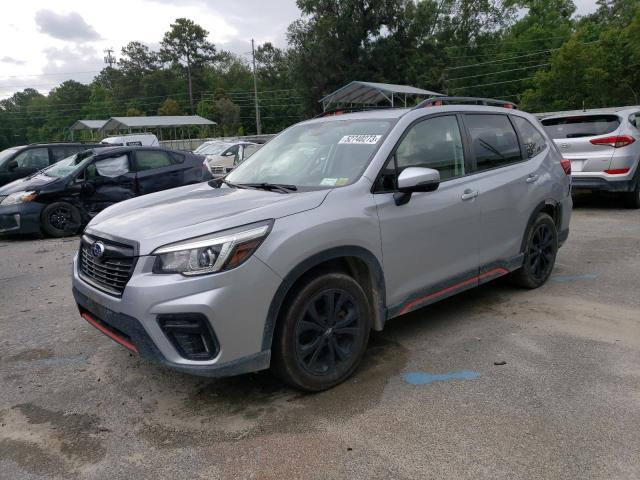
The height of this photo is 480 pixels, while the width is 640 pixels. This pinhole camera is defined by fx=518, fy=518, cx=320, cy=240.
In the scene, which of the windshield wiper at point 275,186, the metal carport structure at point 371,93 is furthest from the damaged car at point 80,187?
the metal carport structure at point 371,93

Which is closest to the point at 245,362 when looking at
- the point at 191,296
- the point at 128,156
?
the point at 191,296

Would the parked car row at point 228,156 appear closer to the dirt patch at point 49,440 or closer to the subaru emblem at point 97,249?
the subaru emblem at point 97,249

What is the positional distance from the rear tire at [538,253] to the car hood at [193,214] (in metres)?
2.51

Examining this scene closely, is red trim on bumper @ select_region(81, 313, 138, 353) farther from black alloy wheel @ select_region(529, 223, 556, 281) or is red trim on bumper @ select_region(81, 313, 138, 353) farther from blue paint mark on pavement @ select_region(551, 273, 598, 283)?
blue paint mark on pavement @ select_region(551, 273, 598, 283)

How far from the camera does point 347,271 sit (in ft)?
11.3

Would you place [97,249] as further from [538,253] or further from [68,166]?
[68,166]

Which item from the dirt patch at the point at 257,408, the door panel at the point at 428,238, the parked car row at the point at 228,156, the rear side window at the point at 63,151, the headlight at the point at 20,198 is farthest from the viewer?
the parked car row at the point at 228,156

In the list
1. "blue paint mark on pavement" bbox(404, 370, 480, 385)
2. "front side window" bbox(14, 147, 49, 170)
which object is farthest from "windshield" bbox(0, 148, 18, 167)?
"blue paint mark on pavement" bbox(404, 370, 480, 385)

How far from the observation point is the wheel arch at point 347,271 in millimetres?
2871

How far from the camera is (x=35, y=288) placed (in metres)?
5.89

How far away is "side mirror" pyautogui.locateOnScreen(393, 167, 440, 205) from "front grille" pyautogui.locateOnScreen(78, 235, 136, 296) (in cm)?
171

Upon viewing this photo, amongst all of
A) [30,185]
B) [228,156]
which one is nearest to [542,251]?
[30,185]

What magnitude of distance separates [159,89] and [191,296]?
83464 millimetres

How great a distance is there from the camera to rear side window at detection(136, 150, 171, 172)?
957 cm
